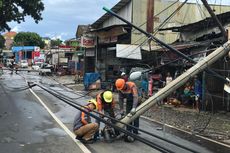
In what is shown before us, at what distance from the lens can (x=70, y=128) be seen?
13.2 m

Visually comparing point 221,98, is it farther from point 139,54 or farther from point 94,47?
point 94,47

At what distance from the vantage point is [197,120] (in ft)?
54.0

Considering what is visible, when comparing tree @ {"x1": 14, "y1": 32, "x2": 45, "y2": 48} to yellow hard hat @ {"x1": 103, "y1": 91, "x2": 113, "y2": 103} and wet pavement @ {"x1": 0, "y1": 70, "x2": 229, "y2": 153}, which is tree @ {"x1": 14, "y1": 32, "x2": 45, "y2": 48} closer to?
wet pavement @ {"x1": 0, "y1": 70, "x2": 229, "y2": 153}

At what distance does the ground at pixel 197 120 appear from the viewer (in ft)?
44.5

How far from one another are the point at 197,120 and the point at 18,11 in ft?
69.9

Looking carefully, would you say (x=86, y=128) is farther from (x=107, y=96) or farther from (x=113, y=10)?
(x=113, y=10)

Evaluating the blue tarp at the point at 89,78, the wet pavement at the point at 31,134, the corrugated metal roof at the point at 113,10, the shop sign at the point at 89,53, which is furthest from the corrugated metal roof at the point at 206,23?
the shop sign at the point at 89,53

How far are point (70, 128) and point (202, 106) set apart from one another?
8771mm

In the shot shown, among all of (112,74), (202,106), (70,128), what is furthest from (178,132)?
(112,74)

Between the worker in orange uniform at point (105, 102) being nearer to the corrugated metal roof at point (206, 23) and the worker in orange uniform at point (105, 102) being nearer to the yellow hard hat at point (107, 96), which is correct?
the yellow hard hat at point (107, 96)

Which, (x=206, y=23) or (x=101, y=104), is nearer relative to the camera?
(x=101, y=104)

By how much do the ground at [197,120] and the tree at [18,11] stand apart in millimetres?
15563

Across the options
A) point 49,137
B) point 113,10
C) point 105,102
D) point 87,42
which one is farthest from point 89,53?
point 105,102

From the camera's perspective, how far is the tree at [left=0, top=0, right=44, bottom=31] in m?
31.7
